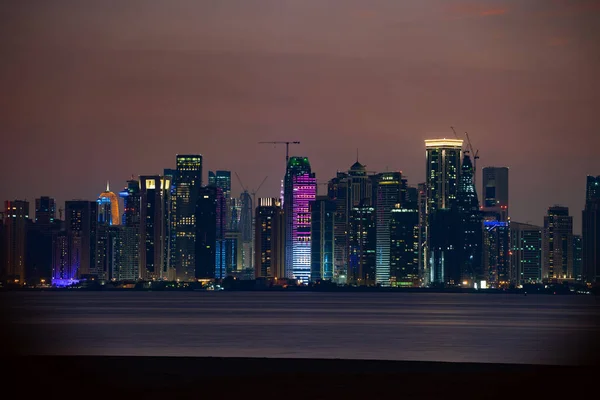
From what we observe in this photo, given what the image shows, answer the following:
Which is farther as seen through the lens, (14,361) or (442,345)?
(442,345)

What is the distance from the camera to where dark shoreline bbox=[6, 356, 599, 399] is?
32844 mm

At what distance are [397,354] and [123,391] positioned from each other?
3521cm

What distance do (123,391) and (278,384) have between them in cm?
515

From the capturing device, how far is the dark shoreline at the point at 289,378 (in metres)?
32.8

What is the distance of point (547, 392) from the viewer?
110ft

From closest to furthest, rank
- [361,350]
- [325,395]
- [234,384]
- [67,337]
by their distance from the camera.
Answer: [325,395], [234,384], [361,350], [67,337]

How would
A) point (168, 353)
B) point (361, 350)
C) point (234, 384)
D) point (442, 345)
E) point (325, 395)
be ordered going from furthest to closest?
point (442, 345) < point (361, 350) < point (168, 353) < point (234, 384) < point (325, 395)

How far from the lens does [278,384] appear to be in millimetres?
34719

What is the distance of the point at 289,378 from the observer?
120 ft

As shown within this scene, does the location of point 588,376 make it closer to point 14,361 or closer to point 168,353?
point 14,361

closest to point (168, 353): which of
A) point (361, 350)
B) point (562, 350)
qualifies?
point (361, 350)

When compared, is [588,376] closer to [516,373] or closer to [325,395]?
[516,373]

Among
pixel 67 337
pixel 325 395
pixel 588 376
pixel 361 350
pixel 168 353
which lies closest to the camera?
pixel 325 395

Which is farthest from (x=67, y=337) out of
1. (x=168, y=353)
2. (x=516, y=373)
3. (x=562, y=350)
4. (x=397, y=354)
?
(x=516, y=373)
